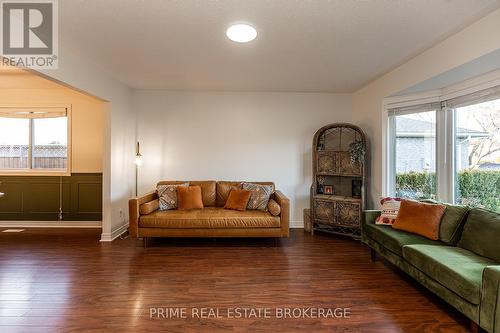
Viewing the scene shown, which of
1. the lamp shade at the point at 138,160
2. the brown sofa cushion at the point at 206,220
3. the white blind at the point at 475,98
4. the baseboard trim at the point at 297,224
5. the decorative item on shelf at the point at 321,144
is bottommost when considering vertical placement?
the baseboard trim at the point at 297,224

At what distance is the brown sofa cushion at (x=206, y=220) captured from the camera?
3.43m

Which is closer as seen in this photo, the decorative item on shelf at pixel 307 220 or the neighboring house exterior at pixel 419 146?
the neighboring house exterior at pixel 419 146

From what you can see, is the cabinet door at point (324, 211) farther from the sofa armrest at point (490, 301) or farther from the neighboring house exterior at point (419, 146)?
the sofa armrest at point (490, 301)

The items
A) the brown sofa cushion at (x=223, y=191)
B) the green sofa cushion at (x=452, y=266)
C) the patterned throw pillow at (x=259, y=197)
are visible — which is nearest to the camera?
the green sofa cushion at (x=452, y=266)

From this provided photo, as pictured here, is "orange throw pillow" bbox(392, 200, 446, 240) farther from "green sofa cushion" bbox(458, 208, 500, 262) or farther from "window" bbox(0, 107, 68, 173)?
"window" bbox(0, 107, 68, 173)

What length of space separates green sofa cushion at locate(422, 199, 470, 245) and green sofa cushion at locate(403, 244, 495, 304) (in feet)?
0.38

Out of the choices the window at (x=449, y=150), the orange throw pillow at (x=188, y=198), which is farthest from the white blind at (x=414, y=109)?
the orange throw pillow at (x=188, y=198)

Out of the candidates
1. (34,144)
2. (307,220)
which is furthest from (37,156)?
(307,220)

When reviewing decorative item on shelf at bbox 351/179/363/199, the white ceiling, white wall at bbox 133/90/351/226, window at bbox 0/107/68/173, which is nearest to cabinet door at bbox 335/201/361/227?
decorative item on shelf at bbox 351/179/363/199

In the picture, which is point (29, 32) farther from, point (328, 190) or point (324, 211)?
point (328, 190)

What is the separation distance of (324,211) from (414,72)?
90.1 inches

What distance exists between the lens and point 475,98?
2750mm

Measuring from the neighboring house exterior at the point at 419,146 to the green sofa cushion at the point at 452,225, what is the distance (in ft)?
2.44

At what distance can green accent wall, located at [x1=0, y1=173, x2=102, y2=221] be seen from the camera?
178 inches
